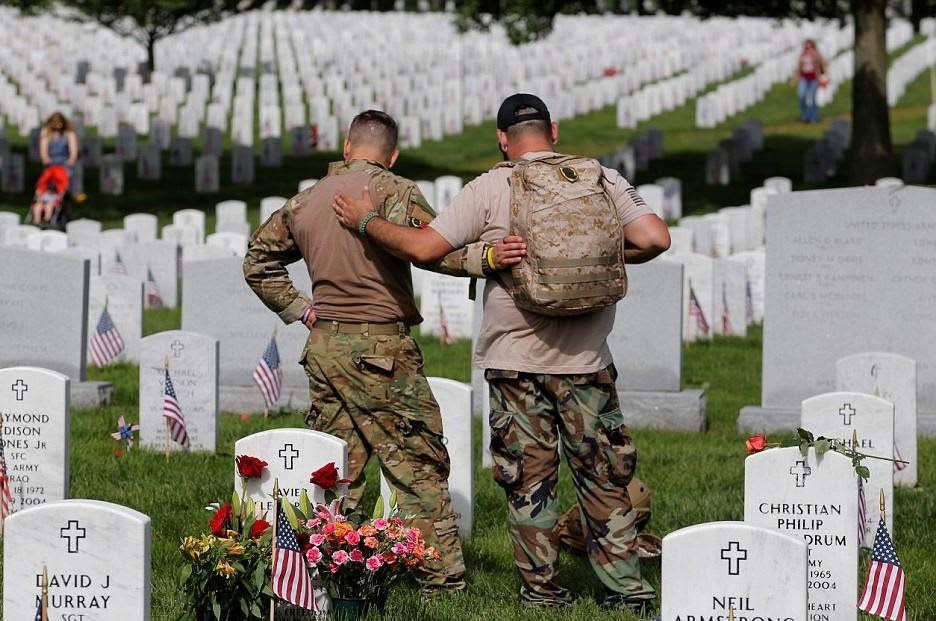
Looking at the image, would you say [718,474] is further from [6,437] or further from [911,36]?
[911,36]

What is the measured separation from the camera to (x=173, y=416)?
399 inches

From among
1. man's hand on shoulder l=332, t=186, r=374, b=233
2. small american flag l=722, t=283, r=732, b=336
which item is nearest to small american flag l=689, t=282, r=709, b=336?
small american flag l=722, t=283, r=732, b=336

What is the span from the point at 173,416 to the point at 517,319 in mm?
4136

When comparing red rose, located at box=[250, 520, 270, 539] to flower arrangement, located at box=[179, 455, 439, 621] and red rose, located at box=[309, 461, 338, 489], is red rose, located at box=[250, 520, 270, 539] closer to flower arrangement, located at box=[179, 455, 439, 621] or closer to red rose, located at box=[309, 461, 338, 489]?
flower arrangement, located at box=[179, 455, 439, 621]

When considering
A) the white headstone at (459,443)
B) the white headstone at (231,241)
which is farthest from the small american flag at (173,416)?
the white headstone at (231,241)

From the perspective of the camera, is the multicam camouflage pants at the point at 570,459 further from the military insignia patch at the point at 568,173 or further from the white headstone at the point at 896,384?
the white headstone at the point at 896,384

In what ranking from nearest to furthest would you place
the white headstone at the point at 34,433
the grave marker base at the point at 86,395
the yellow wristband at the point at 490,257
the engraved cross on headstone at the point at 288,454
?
the yellow wristband at the point at 490,257, the engraved cross on headstone at the point at 288,454, the white headstone at the point at 34,433, the grave marker base at the point at 86,395

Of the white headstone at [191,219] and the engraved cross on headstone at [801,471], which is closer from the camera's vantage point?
the engraved cross on headstone at [801,471]

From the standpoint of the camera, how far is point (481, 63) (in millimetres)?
43438

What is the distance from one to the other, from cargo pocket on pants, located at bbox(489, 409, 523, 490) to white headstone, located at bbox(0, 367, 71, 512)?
2.45 meters

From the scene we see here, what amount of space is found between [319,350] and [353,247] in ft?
1.49

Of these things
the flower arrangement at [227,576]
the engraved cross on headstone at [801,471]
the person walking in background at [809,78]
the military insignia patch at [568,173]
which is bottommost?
the flower arrangement at [227,576]

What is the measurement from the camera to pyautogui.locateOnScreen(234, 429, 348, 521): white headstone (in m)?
6.58

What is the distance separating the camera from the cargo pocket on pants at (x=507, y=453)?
659 cm
